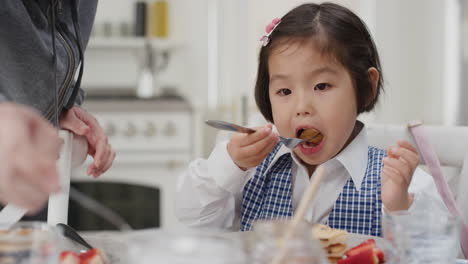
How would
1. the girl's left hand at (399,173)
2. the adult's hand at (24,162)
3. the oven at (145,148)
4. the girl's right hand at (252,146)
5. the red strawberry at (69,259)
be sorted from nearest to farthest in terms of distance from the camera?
1. the adult's hand at (24,162)
2. the red strawberry at (69,259)
3. the girl's left hand at (399,173)
4. the girl's right hand at (252,146)
5. the oven at (145,148)

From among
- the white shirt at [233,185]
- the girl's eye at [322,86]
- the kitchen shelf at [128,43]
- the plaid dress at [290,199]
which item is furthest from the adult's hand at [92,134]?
the kitchen shelf at [128,43]

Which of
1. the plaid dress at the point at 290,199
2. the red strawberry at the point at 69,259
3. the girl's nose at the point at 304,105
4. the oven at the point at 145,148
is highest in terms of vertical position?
the girl's nose at the point at 304,105

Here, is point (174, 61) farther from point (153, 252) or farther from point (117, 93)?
point (153, 252)

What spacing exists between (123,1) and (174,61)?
49 centimetres

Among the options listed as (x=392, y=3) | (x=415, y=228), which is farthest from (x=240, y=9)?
(x=415, y=228)

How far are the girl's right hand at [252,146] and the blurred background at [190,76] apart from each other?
1.99 m

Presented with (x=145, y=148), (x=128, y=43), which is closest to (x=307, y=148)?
(x=145, y=148)

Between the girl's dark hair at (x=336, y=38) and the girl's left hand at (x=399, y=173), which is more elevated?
the girl's dark hair at (x=336, y=38)

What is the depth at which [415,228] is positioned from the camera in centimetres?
74

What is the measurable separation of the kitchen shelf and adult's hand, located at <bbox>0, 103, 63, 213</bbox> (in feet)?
10.8

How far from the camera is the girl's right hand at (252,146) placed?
1.17 m

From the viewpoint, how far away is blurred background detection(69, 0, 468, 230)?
10.5 ft

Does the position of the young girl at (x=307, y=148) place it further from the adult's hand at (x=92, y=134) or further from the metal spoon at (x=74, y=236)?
the metal spoon at (x=74, y=236)

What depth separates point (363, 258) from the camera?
76 cm
